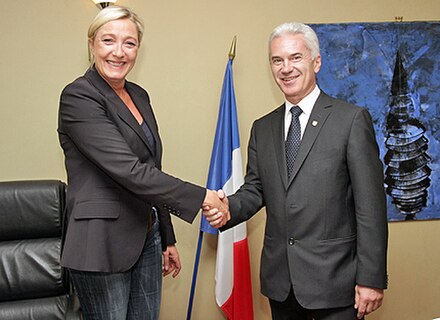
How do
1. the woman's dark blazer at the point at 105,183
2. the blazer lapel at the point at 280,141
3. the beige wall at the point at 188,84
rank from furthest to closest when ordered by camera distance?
the beige wall at the point at 188,84 < the blazer lapel at the point at 280,141 < the woman's dark blazer at the point at 105,183

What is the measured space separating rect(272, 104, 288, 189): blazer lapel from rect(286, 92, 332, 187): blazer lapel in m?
0.05

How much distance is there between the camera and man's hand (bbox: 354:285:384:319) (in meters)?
1.88

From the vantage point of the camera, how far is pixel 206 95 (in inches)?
122

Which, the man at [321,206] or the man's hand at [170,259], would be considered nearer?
the man at [321,206]

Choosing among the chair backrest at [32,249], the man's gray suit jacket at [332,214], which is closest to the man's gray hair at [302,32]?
the man's gray suit jacket at [332,214]

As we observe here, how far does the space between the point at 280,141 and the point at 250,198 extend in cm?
32

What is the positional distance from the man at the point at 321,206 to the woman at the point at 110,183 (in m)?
0.35

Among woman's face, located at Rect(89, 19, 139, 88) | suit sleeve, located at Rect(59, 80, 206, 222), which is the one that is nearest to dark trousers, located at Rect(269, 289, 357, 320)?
suit sleeve, located at Rect(59, 80, 206, 222)

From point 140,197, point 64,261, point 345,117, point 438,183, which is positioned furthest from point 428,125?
point 64,261

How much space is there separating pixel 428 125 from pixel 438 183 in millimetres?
368

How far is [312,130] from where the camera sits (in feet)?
6.46

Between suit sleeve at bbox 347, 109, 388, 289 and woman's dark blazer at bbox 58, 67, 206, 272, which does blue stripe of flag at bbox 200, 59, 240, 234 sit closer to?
woman's dark blazer at bbox 58, 67, 206, 272

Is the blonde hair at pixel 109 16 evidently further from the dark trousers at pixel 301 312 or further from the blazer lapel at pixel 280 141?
the dark trousers at pixel 301 312

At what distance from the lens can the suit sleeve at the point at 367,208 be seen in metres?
1.87
